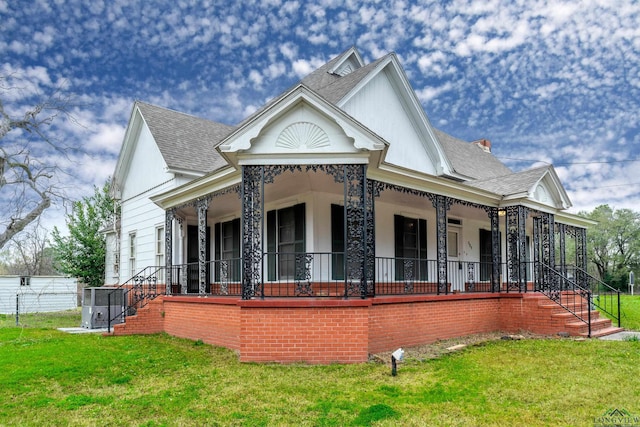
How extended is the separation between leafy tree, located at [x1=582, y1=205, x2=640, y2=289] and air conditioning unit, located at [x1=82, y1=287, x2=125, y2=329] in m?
44.9

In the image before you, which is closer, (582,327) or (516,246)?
(582,327)

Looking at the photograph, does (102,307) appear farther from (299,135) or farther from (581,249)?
(581,249)

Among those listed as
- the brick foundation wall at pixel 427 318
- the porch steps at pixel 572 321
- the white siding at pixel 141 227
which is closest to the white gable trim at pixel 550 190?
the porch steps at pixel 572 321

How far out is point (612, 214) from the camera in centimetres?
4853

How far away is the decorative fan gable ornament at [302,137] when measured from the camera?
849cm

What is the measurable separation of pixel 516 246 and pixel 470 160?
6.23 metres

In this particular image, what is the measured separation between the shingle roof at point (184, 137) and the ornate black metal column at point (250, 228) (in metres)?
5.86

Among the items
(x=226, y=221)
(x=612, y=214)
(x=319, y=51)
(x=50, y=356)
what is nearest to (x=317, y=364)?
(x=50, y=356)

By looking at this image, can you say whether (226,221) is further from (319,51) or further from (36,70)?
(319,51)

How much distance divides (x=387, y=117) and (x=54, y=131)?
454 inches

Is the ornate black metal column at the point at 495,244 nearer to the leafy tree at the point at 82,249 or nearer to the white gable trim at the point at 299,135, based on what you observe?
the white gable trim at the point at 299,135

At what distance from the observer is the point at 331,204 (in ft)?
36.4

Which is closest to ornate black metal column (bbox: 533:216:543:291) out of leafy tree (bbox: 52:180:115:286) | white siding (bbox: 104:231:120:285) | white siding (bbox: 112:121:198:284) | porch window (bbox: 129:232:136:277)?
white siding (bbox: 112:121:198:284)

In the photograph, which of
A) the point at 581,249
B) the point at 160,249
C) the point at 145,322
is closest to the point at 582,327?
the point at 581,249
